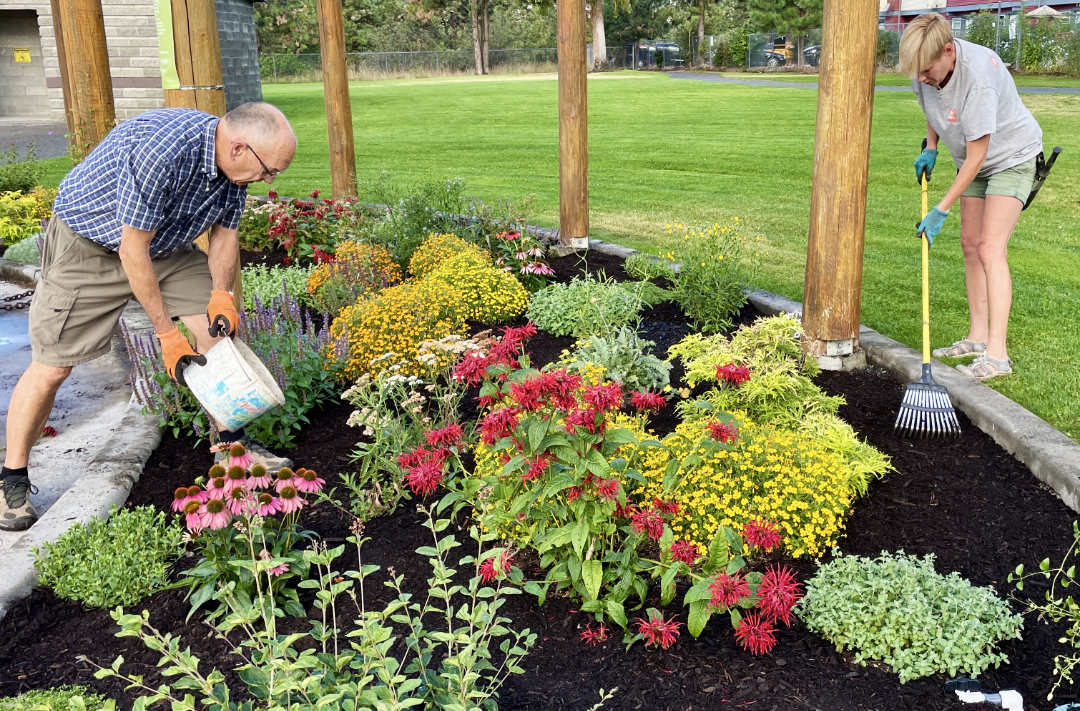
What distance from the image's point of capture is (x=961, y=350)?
5.00m

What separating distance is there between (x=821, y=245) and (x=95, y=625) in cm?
375

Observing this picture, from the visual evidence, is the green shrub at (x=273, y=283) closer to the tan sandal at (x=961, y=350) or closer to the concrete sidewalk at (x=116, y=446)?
the concrete sidewalk at (x=116, y=446)

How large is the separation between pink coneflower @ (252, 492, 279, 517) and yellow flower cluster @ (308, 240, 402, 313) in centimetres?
307

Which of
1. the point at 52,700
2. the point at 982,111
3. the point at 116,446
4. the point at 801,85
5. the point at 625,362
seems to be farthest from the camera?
the point at 801,85

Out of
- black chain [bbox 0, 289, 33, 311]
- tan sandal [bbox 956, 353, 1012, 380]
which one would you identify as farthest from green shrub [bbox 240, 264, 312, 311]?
tan sandal [bbox 956, 353, 1012, 380]

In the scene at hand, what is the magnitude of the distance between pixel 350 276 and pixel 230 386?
2.87 m

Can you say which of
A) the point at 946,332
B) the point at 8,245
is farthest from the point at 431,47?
the point at 946,332

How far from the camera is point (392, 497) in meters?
3.65

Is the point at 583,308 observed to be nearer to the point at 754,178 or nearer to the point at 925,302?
the point at 925,302

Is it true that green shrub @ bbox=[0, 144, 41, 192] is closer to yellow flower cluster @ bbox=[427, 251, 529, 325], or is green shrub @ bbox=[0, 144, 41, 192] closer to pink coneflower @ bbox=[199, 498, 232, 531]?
yellow flower cluster @ bbox=[427, 251, 529, 325]

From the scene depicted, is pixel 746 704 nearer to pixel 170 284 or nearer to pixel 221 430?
pixel 221 430

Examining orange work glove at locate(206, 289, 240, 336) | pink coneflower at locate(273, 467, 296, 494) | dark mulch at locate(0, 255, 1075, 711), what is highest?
orange work glove at locate(206, 289, 240, 336)

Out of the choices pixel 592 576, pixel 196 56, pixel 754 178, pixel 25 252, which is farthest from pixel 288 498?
pixel 754 178

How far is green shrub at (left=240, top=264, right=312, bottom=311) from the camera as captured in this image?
6.12m
